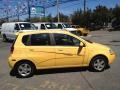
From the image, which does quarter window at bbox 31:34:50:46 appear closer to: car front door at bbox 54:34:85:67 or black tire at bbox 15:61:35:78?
car front door at bbox 54:34:85:67

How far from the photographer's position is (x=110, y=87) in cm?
855

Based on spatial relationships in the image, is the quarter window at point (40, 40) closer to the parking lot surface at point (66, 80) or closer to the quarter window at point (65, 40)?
the quarter window at point (65, 40)

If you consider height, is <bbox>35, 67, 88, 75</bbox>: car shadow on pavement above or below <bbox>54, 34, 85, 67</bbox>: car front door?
below

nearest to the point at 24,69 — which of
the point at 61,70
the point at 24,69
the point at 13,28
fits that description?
the point at 24,69

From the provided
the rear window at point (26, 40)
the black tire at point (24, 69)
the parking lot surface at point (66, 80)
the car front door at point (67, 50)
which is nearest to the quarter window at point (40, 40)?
the rear window at point (26, 40)

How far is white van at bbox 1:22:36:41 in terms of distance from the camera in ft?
90.8

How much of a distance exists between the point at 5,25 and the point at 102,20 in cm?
4757

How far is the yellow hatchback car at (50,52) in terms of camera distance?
10523 mm

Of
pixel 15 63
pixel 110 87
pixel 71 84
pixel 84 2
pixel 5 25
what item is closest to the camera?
pixel 110 87

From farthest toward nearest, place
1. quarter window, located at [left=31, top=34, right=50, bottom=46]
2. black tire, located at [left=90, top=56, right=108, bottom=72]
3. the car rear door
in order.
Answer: black tire, located at [left=90, top=56, right=108, bottom=72] < quarter window, located at [left=31, top=34, right=50, bottom=46] < the car rear door

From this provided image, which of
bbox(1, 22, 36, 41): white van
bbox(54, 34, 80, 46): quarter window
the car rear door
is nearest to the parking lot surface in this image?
the car rear door

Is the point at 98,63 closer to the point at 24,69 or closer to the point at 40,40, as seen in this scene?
the point at 40,40

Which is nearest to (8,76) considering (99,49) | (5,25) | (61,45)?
(61,45)

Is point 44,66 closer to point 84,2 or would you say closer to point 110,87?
point 110,87
